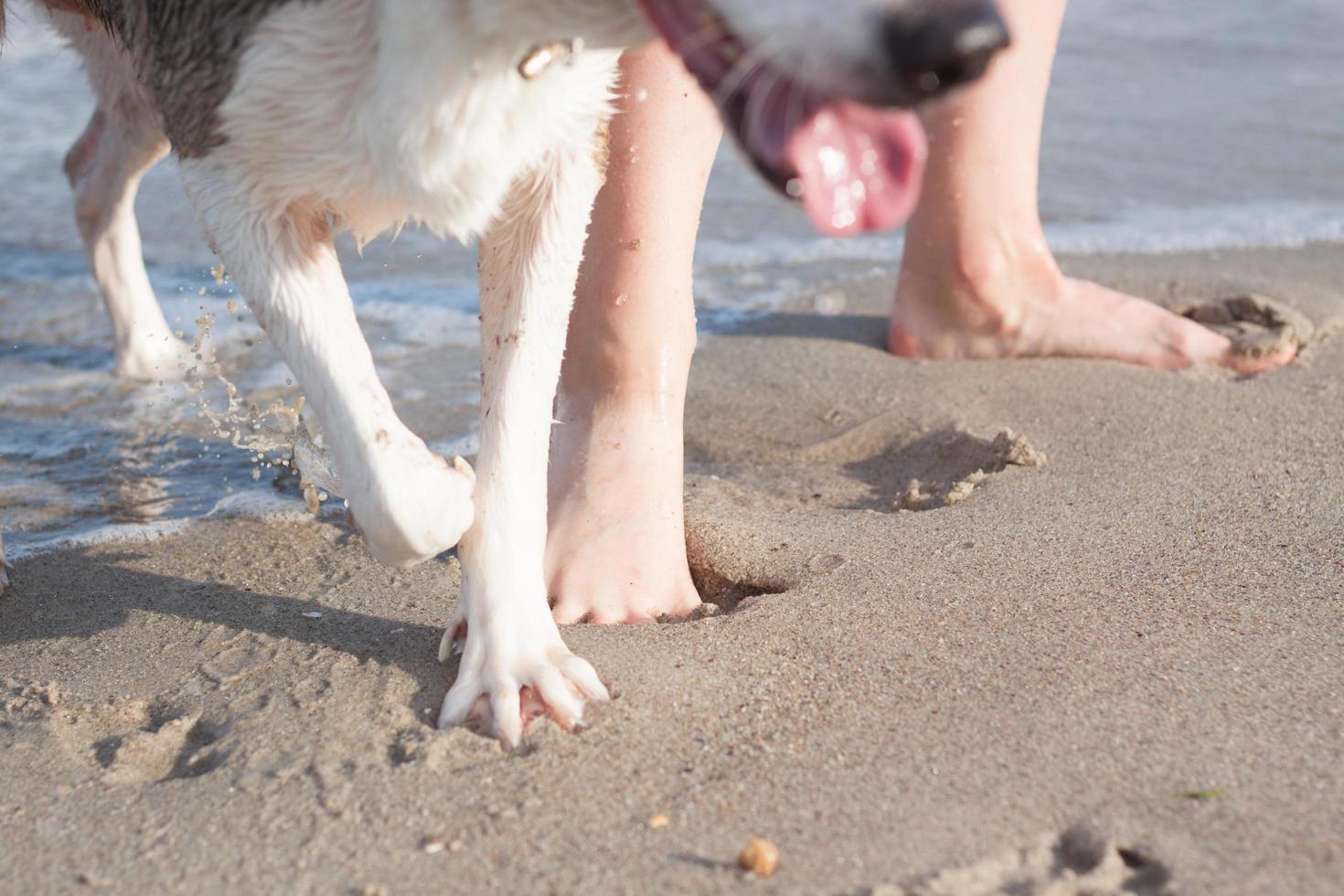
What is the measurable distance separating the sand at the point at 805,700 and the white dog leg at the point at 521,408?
147 millimetres

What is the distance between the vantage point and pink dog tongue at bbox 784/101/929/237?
1729 millimetres

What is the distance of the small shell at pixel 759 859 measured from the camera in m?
1.79

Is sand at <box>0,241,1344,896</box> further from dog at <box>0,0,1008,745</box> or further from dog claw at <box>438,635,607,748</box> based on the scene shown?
dog at <box>0,0,1008,745</box>

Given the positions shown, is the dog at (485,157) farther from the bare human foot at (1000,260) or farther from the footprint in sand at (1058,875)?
the bare human foot at (1000,260)

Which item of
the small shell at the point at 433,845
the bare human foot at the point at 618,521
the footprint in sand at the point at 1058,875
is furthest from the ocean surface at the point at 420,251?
the footprint in sand at the point at 1058,875

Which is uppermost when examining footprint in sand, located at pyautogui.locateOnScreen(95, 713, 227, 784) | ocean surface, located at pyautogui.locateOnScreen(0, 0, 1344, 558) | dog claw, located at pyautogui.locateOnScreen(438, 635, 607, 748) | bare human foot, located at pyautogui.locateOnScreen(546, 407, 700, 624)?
dog claw, located at pyautogui.locateOnScreen(438, 635, 607, 748)

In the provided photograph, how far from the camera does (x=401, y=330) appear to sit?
15.3 ft

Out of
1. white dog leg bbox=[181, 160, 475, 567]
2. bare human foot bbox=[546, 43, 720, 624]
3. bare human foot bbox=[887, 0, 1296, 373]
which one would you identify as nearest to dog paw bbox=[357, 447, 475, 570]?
white dog leg bbox=[181, 160, 475, 567]

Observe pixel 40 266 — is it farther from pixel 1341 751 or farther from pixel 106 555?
pixel 1341 751

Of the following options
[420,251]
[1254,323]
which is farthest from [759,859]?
[420,251]

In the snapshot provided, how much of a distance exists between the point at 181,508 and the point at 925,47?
7.95ft

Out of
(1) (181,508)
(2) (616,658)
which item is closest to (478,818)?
(2) (616,658)

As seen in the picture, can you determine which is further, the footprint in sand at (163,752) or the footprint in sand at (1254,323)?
the footprint in sand at (1254,323)

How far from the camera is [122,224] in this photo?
438 centimetres
